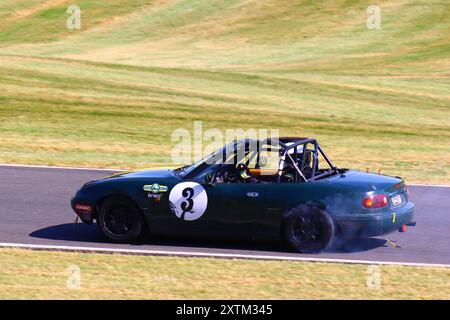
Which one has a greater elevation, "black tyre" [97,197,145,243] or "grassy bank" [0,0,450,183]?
"grassy bank" [0,0,450,183]

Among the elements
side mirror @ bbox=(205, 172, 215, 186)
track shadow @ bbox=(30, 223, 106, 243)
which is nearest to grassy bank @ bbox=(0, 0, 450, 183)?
track shadow @ bbox=(30, 223, 106, 243)

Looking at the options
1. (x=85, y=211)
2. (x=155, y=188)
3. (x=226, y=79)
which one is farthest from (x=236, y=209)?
(x=226, y=79)

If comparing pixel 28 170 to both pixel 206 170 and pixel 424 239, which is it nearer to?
pixel 206 170

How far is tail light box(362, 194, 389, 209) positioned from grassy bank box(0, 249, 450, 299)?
782mm

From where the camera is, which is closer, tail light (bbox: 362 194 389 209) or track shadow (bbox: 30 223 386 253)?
tail light (bbox: 362 194 389 209)

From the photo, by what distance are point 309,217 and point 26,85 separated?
55.0 ft

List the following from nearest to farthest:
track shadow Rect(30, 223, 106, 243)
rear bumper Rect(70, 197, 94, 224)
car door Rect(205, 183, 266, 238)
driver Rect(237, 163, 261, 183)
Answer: car door Rect(205, 183, 266, 238), driver Rect(237, 163, 261, 183), rear bumper Rect(70, 197, 94, 224), track shadow Rect(30, 223, 106, 243)

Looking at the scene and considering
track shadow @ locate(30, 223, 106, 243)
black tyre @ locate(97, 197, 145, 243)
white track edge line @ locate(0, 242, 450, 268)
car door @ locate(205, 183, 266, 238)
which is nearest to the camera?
white track edge line @ locate(0, 242, 450, 268)

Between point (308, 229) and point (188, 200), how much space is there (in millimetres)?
1476

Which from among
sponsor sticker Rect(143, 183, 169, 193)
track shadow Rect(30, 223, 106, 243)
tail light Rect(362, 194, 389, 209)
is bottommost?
track shadow Rect(30, 223, 106, 243)

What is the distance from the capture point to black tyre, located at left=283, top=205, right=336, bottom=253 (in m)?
9.76

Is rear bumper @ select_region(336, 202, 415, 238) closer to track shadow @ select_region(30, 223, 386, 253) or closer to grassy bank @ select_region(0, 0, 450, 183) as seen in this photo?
track shadow @ select_region(30, 223, 386, 253)

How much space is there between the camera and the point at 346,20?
149 feet

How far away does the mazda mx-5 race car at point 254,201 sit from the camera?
384 inches
